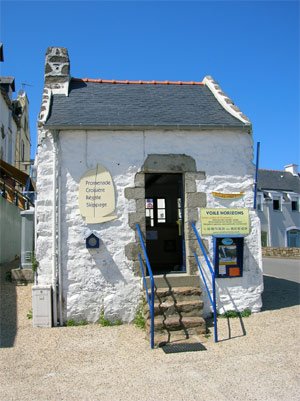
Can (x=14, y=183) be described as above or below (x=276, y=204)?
below

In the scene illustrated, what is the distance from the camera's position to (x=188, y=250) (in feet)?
25.1

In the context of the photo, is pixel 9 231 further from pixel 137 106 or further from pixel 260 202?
pixel 260 202

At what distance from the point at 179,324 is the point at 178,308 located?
324 mm

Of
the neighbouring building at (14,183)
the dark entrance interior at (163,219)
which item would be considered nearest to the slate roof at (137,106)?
the dark entrance interior at (163,219)

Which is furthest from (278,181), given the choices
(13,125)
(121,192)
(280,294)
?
(121,192)

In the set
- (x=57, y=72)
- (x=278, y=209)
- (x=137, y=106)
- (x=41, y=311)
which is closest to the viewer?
(x=41, y=311)

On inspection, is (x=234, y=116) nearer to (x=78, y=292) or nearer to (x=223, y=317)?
(x=223, y=317)

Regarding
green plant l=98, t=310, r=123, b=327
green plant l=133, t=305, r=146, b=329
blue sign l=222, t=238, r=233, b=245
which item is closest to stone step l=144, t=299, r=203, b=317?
green plant l=133, t=305, r=146, b=329

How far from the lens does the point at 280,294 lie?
9625 mm

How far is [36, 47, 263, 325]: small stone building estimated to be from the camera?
7.34 m

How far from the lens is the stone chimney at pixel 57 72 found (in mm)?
8867

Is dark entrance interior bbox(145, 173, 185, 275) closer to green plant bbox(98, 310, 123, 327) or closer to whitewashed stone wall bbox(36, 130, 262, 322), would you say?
whitewashed stone wall bbox(36, 130, 262, 322)

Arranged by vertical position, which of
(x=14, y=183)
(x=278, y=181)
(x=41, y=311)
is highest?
(x=278, y=181)

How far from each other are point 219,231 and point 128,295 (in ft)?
6.91
